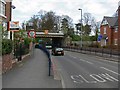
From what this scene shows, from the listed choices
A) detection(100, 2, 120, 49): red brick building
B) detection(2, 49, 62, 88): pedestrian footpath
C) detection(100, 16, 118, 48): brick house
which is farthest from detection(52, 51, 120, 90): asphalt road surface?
detection(100, 16, 118, 48): brick house

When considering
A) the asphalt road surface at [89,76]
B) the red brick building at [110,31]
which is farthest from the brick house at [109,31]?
the asphalt road surface at [89,76]

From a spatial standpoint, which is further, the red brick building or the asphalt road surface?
the red brick building

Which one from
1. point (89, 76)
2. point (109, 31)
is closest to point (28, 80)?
point (89, 76)

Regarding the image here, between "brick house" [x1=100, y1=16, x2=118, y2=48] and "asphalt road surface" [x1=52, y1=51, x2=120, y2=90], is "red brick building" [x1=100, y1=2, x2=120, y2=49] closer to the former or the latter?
"brick house" [x1=100, y1=16, x2=118, y2=48]

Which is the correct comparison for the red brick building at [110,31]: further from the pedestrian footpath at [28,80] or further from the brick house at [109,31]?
the pedestrian footpath at [28,80]

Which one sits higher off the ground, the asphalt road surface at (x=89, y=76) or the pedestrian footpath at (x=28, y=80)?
the pedestrian footpath at (x=28, y=80)

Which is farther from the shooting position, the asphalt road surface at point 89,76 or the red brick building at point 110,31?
the red brick building at point 110,31

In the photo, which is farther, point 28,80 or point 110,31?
point 110,31

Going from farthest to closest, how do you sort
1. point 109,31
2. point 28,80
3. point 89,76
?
point 109,31 → point 89,76 → point 28,80

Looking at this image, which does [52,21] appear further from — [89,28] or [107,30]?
[107,30]

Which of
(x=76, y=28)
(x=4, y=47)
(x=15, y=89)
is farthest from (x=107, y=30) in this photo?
(x=15, y=89)

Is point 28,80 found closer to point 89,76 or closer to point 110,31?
point 89,76

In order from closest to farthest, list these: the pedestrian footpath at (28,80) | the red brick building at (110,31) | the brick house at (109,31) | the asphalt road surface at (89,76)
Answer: the pedestrian footpath at (28,80), the asphalt road surface at (89,76), the red brick building at (110,31), the brick house at (109,31)

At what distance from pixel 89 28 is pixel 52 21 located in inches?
629
